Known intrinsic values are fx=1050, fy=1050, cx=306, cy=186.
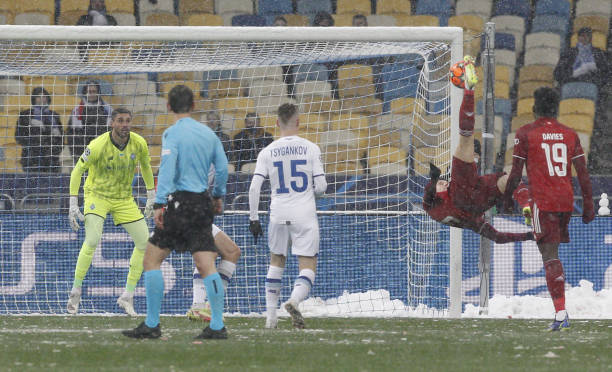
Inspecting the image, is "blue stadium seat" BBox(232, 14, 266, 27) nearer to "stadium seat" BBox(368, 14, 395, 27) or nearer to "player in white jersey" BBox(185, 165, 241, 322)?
"stadium seat" BBox(368, 14, 395, 27)

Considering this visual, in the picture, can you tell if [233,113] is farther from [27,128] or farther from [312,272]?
[312,272]

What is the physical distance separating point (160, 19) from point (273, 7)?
1958 millimetres

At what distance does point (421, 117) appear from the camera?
11883mm

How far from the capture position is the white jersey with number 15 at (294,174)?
823cm

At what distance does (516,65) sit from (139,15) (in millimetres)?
6445

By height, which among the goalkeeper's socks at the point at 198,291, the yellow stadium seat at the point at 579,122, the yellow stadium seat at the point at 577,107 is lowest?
the goalkeeper's socks at the point at 198,291

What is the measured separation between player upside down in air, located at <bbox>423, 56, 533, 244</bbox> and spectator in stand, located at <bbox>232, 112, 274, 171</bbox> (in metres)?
3.11

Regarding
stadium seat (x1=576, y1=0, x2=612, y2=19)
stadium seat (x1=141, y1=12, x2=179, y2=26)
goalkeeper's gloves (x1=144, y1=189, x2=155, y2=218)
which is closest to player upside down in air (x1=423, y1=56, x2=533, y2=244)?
goalkeeper's gloves (x1=144, y1=189, x2=155, y2=218)

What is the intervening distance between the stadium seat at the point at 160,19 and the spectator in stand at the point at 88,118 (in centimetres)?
495

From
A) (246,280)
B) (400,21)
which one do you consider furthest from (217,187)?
(400,21)

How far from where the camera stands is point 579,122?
16.0 m

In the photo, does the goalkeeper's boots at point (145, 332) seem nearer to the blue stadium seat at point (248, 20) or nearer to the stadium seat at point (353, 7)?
the blue stadium seat at point (248, 20)

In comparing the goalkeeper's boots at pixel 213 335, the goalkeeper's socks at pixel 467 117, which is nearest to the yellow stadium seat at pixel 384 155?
the goalkeeper's socks at pixel 467 117

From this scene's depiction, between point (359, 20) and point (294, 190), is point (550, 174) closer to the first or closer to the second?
point (294, 190)
